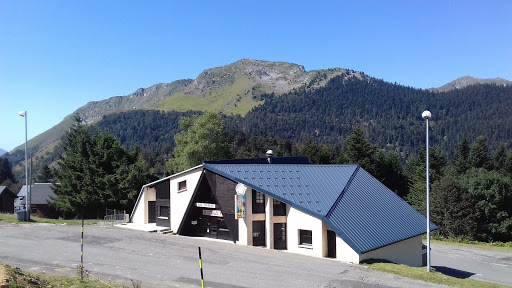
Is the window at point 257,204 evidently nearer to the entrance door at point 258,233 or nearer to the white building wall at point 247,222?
the white building wall at point 247,222

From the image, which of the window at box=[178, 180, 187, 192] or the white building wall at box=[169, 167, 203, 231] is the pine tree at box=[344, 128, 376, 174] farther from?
the white building wall at box=[169, 167, 203, 231]

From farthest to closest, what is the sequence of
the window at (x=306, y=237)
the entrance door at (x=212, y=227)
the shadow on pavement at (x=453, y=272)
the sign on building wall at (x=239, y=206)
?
1. the entrance door at (x=212, y=227)
2. the shadow on pavement at (x=453, y=272)
3. the sign on building wall at (x=239, y=206)
4. the window at (x=306, y=237)

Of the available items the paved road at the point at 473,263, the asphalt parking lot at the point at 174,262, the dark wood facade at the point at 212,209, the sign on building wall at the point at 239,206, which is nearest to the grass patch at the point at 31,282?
the asphalt parking lot at the point at 174,262

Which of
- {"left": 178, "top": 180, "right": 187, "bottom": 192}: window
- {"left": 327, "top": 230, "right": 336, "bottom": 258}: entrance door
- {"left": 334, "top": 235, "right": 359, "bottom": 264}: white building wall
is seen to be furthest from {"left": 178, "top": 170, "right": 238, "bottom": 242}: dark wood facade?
{"left": 334, "top": 235, "right": 359, "bottom": 264}: white building wall

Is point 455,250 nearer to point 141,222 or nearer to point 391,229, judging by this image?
point 391,229

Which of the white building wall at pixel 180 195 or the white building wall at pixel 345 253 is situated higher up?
the white building wall at pixel 180 195

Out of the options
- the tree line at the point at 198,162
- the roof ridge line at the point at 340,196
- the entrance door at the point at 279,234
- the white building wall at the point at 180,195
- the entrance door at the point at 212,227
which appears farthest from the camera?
the tree line at the point at 198,162

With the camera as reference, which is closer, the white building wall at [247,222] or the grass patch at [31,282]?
the grass patch at [31,282]

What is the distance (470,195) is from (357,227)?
3325 centimetres

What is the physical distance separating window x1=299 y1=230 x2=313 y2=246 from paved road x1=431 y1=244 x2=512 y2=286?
35.5ft

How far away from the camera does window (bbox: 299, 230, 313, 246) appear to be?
25.8 metres

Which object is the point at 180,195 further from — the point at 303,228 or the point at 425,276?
the point at 425,276

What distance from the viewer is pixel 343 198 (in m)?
27.4

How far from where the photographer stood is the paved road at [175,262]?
18.1 m
